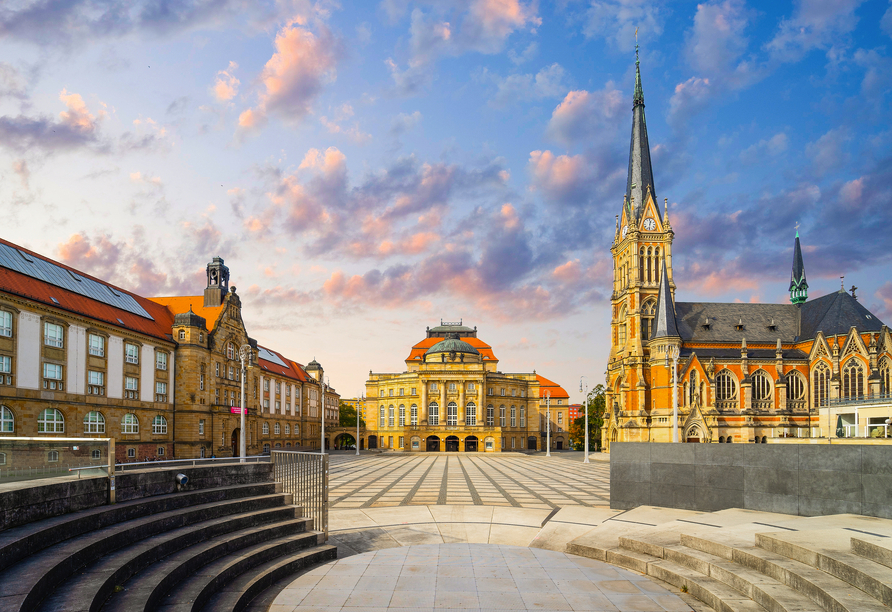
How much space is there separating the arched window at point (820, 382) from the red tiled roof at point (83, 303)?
7677 cm

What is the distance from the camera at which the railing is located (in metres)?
13.0

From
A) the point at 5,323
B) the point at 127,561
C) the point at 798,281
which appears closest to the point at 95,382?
the point at 5,323

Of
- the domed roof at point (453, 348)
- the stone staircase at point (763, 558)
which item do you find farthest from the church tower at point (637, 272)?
the stone staircase at point (763, 558)

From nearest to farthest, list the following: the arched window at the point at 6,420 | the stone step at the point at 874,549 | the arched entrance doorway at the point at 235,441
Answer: the stone step at the point at 874,549 < the arched window at the point at 6,420 < the arched entrance doorway at the point at 235,441

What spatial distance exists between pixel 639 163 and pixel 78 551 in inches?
3535

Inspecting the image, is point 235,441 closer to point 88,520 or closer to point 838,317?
point 88,520

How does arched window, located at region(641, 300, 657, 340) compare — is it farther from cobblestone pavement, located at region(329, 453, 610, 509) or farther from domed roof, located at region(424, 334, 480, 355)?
cobblestone pavement, located at region(329, 453, 610, 509)

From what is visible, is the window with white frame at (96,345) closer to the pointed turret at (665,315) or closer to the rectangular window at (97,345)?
the rectangular window at (97,345)

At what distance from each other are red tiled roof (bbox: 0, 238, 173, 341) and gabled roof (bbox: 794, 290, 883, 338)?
79.1 metres

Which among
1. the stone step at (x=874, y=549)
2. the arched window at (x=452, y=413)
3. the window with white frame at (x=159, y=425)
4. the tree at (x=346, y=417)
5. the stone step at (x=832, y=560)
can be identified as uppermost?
the stone step at (x=874, y=549)

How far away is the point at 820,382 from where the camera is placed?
73.2 m

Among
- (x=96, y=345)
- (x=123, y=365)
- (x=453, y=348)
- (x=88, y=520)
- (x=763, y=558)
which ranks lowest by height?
(x=763, y=558)

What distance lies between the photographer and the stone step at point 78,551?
6090mm

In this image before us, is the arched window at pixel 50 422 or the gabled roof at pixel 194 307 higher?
the gabled roof at pixel 194 307
